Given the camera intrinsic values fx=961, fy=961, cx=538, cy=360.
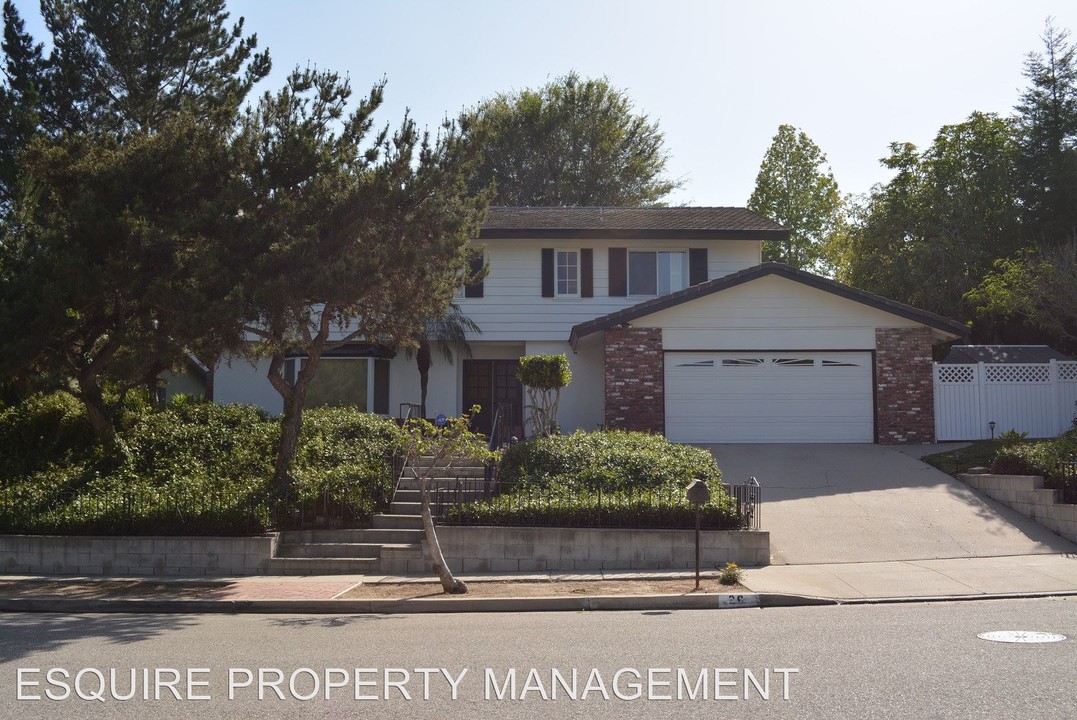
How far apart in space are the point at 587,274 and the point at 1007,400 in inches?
396

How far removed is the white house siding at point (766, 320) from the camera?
21.3 m

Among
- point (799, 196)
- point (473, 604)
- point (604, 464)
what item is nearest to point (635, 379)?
point (604, 464)

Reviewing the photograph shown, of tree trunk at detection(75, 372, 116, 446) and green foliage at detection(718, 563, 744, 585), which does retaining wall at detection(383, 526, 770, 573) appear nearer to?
green foliage at detection(718, 563, 744, 585)

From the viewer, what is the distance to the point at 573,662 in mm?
7730

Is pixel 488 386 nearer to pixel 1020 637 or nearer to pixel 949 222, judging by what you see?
pixel 949 222

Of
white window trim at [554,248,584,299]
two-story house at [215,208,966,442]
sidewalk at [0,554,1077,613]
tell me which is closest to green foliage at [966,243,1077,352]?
two-story house at [215,208,966,442]

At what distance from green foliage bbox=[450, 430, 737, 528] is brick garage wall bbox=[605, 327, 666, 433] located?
3.12m

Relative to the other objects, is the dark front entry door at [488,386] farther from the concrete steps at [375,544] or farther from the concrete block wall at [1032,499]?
the concrete block wall at [1032,499]

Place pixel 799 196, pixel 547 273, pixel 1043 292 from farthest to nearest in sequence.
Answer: pixel 799 196, pixel 547 273, pixel 1043 292

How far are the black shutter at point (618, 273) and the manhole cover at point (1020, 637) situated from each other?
16106 mm

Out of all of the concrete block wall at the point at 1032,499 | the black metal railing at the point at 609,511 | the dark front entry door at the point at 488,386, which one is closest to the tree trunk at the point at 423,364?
the dark front entry door at the point at 488,386

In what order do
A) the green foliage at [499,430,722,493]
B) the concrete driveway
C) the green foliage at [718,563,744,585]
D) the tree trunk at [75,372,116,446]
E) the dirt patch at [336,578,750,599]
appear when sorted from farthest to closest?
1. the tree trunk at [75,372,116,446]
2. the green foliage at [499,430,722,493]
3. the concrete driveway
4. the green foliage at [718,563,744,585]
5. the dirt patch at [336,578,750,599]

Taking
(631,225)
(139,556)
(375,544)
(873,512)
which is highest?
(631,225)

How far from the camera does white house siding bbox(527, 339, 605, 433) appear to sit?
77.6ft
